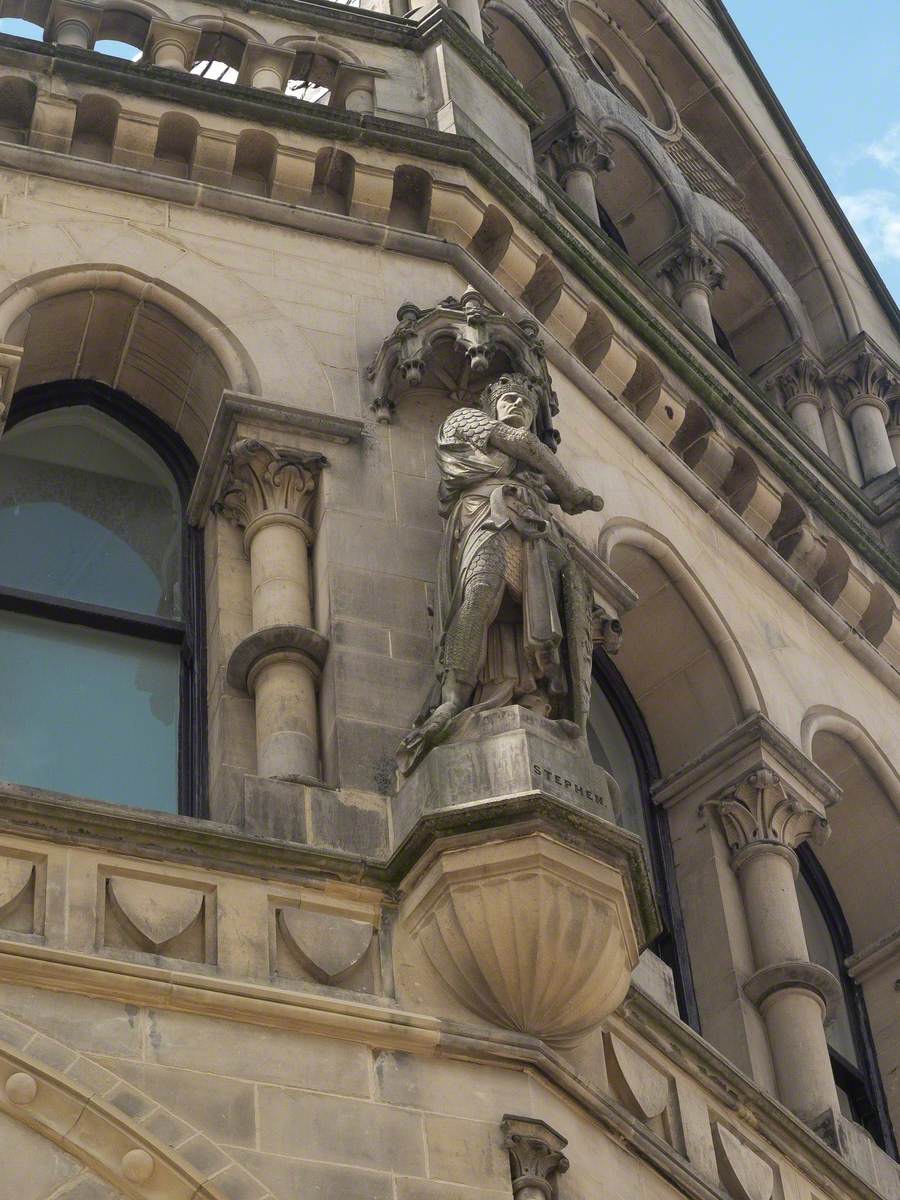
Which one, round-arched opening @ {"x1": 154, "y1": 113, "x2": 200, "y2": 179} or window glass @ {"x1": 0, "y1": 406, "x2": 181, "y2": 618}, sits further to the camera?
round-arched opening @ {"x1": 154, "y1": 113, "x2": 200, "y2": 179}

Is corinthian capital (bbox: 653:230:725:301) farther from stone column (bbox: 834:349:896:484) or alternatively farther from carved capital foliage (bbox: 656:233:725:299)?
stone column (bbox: 834:349:896:484)

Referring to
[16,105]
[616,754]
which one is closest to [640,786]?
[616,754]

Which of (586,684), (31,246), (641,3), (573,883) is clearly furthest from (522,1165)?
(641,3)

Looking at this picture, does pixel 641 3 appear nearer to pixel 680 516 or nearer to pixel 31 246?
pixel 680 516

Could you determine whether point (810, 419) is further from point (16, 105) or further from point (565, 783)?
point (565, 783)

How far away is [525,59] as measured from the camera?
20.5 metres

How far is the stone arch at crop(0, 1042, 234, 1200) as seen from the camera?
31.6ft

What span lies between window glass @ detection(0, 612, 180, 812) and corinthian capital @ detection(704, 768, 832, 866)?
3.19m

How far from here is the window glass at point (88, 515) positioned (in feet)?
43.2

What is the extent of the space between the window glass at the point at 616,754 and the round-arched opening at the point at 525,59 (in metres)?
6.39


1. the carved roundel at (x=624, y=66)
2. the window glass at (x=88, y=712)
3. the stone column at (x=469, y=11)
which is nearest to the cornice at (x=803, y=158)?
the carved roundel at (x=624, y=66)

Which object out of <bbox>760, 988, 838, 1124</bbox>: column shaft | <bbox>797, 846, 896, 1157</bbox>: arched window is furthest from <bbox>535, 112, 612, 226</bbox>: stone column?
<bbox>760, 988, 838, 1124</bbox>: column shaft

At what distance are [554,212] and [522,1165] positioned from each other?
7.46m

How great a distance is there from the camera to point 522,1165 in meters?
10.1
